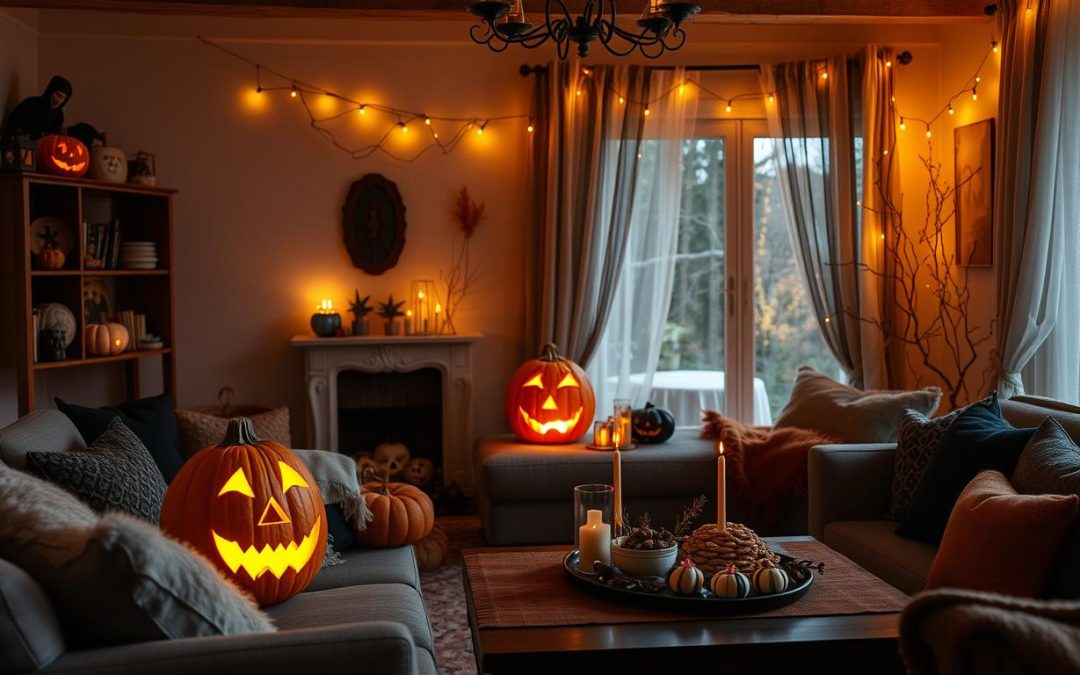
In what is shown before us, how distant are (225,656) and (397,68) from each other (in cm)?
446

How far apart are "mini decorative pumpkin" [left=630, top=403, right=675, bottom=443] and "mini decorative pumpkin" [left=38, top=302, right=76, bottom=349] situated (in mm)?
2574

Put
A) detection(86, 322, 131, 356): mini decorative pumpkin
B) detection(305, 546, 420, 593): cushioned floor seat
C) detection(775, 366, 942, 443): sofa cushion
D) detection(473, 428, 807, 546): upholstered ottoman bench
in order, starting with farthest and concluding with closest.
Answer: detection(86, 322, 131, 356): mini decorative pumpkin, detection(473, 428, 807, 546): upholstered ottoman bench, detection(775, 366, 942, 443): sofa cushion, detection(305, 546, 420, 593): cushioned floor seat

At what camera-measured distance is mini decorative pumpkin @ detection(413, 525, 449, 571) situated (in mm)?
4598

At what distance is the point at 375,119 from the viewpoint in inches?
229

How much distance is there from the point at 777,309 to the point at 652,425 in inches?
55.2

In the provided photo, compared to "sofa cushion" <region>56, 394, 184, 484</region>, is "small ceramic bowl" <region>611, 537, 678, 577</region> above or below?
below

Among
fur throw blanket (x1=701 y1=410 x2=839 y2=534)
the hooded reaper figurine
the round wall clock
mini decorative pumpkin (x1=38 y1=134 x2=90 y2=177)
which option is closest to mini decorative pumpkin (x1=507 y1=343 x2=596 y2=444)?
fur throw blanket (x1=701 y1=410 x2=839 y2=534)

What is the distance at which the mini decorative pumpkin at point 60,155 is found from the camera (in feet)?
16.1

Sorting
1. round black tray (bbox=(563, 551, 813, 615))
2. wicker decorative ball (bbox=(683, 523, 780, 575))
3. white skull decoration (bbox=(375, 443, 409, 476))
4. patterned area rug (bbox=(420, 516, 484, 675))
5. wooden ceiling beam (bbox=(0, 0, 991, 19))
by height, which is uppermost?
wooden ceiling beam (bbox=(0, 0, 991, 19))

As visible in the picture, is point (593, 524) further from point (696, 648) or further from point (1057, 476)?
point (1057, 476)

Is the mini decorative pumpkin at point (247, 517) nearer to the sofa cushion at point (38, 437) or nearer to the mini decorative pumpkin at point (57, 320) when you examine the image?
the sofa cushion at point (38, 437)

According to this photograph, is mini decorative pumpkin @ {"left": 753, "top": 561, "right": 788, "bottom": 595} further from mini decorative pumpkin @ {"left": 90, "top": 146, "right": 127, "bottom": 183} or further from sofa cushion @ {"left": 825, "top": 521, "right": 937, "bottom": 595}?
mini decorative pumpkin @ {"left": 90, "top": 146, "right": 127, "bottom": 183}

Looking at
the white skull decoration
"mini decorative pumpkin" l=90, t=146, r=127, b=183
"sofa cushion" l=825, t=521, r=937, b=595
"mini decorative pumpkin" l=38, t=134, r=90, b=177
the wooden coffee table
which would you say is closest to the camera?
the wooden coffee table

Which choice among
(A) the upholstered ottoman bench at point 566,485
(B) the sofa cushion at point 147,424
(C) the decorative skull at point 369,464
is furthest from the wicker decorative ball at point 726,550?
(C) the decorative skull at point 369,464
